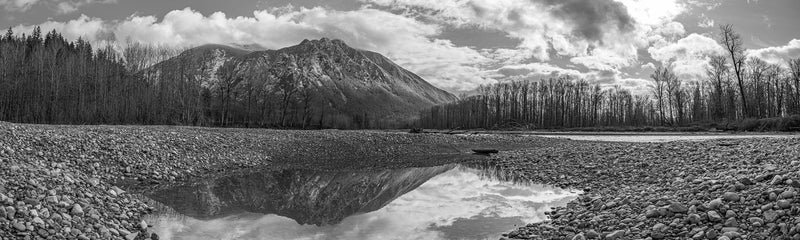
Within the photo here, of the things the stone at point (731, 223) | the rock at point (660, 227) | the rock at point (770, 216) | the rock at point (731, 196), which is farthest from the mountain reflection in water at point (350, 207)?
the rock at point (770, 216)

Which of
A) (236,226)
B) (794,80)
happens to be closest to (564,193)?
(236,226)

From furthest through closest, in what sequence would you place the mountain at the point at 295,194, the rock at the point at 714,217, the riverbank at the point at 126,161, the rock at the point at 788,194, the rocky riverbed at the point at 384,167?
1. the mountain at the point at 295,194
2. the riverbank at the point at 126,161
3. the rocky riverbed at the point at 384,167
4. the rock at the point at 714,217
5. the rock at the point at 788,194

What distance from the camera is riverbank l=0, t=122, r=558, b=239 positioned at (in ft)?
27.9

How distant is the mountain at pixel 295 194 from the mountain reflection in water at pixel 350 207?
0.03 meters

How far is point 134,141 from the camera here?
2053cm

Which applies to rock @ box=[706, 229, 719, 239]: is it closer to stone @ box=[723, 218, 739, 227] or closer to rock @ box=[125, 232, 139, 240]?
stone @ box=[723, 218, 739, 227]

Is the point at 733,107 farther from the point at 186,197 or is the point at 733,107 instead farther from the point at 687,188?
the point at 186,197

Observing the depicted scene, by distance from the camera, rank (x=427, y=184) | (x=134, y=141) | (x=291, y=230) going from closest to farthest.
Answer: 1. (x=291, y=230)
2. (x=427, y=184)
3. (x=134, y=141)

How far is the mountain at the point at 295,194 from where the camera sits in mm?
12422

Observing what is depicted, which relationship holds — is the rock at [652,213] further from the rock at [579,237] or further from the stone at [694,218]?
the rock at [579,237]

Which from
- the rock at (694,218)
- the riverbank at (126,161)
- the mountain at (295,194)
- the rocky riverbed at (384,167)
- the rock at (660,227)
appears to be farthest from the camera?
the mountain at (295,194)

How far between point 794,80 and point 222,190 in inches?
3797

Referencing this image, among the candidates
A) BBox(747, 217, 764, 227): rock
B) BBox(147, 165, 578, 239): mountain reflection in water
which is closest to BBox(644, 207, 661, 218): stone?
BBox(747, 217, 764, 227): rock

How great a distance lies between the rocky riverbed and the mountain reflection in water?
3.61ft
